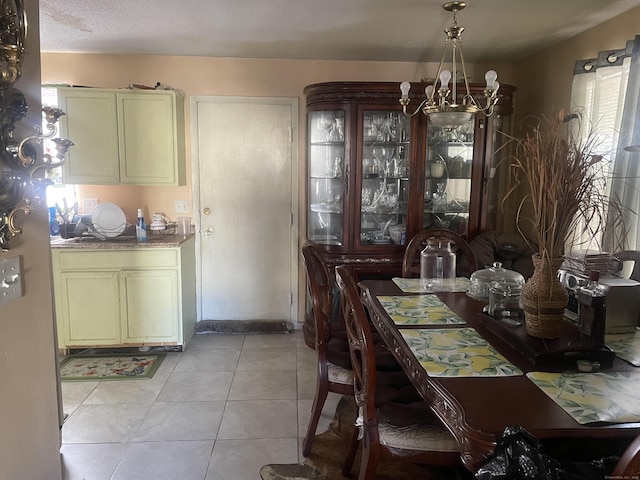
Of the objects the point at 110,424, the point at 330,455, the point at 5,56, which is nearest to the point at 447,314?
the point at 330,455

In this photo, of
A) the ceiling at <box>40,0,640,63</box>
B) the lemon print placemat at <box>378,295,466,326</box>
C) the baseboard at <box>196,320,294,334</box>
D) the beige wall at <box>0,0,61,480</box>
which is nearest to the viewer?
the beige wall at <box>0,0,61,480</box>

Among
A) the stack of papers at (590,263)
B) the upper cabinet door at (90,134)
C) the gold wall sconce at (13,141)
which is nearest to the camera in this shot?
the gold wall sconce at (13,141)

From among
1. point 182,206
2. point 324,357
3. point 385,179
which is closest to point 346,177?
point 385,179

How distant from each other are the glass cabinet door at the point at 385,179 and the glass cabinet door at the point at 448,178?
18 centimetres

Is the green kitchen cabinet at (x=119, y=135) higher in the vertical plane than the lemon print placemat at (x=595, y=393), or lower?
higher

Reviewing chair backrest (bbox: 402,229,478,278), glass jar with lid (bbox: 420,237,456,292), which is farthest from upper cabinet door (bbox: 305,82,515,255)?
glass jar with lid (bbox: 420,237,456,292)

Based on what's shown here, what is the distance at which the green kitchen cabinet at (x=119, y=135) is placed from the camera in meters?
3.46

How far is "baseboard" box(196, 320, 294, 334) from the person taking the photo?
399cm

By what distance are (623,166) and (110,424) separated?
3.14 meters

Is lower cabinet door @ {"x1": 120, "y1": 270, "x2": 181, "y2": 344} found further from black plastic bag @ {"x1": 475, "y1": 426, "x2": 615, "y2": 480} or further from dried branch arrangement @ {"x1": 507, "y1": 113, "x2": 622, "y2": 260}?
black plastic bag @ {"x1": 475, "y1": 426, "x2": 615, "y2": 480}

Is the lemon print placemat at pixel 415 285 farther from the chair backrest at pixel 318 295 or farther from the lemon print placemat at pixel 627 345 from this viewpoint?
the lemon print placemat at pixel 627 345

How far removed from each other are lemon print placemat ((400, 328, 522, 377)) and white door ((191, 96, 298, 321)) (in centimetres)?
234

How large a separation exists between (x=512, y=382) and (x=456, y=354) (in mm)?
229

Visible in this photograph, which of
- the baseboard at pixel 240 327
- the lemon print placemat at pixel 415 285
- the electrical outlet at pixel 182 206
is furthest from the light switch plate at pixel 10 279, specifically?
the baseboard at pixel 240 327
